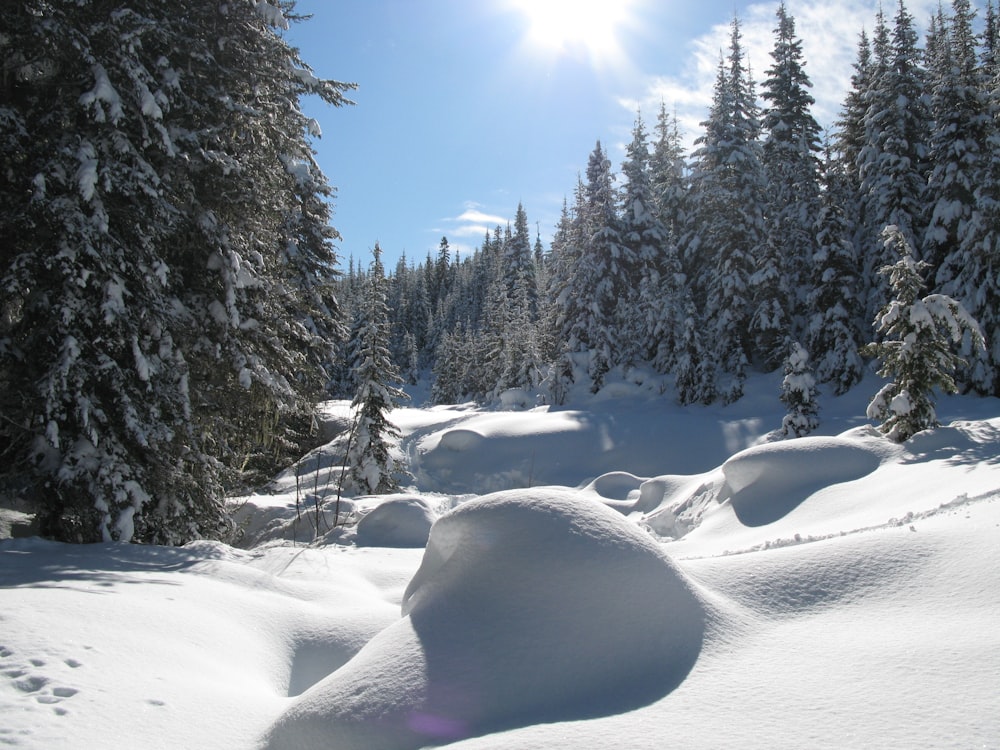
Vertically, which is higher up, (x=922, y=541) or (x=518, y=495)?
(x=518, y=495)

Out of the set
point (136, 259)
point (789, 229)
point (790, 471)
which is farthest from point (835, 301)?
point (136, 259)

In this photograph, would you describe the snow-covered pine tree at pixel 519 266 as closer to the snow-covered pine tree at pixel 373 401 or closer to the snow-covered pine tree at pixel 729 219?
the snow-covered pine tree at pixel 729 219

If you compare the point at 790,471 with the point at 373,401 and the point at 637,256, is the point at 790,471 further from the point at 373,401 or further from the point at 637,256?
the point at 637,256

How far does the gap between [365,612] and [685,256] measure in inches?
1143

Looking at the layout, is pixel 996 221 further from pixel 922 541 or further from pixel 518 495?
pixel 518 495

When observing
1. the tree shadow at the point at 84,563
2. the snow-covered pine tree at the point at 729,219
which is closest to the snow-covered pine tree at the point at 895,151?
the snow-covered pine tree at the point at 729,219

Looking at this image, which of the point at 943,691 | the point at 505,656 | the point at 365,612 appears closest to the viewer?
the point at 943,691

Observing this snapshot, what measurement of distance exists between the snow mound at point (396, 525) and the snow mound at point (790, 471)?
5.65 metres

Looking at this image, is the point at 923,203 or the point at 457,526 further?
the point at 923,203

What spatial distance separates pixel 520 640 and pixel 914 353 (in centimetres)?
1100

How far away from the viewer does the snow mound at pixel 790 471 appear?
31.1ft

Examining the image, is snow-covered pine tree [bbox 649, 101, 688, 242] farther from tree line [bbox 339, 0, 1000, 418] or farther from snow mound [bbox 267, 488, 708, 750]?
snow mound [bbox 267, 488, 708, 750]

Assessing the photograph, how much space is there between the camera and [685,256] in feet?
102

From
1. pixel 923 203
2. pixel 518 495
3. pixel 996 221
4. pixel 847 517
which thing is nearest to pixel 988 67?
pixel 923 203
